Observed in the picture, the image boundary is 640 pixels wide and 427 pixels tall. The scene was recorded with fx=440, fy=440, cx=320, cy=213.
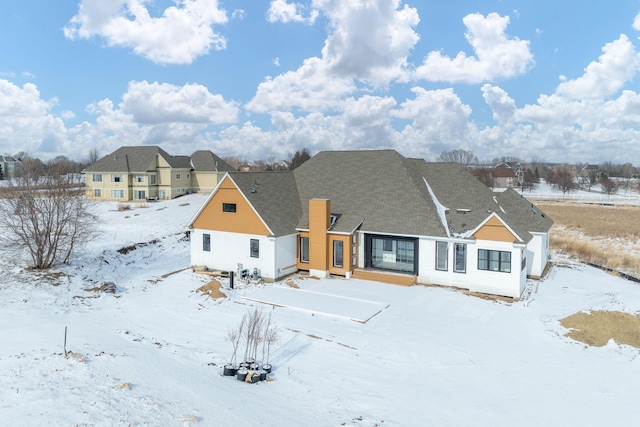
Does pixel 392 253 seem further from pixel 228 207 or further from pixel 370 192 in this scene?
pixel 228 207

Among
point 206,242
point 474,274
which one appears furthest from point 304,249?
point 474,274

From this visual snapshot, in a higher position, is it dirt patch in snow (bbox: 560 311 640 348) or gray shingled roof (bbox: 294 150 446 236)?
gray shingled roof (bbox: 294 150 446 236)

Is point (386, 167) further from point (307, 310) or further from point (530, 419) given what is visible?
point (530, 419)

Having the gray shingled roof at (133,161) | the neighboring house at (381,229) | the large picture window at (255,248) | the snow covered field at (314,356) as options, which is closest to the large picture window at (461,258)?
the neighboring house at (381,229)

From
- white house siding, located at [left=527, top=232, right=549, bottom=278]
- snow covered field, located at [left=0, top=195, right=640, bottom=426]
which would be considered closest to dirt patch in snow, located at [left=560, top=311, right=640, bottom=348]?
snow covered field, located at [left=0, top=195, right=640, bottom=426]

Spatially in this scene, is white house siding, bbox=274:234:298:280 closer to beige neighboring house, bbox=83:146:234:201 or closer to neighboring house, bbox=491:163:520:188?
beige neighboring house, bbox=83:146:234:201

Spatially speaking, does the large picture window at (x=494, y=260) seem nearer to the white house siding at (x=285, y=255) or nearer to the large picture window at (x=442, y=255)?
the large picture window at (x=442, y=255)
